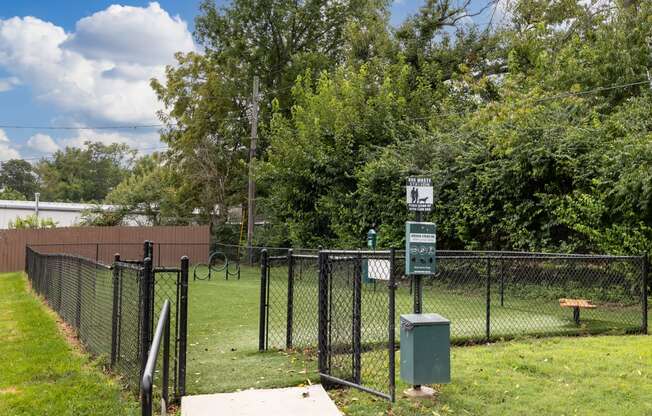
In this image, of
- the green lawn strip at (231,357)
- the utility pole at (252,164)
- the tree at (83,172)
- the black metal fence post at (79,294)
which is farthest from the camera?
the tree at (83,172)

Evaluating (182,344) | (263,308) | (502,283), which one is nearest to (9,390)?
(182,344)

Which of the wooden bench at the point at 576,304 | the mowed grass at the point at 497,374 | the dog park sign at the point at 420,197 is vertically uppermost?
the dog park sign at the point at 420,197

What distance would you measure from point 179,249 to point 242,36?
453 inches

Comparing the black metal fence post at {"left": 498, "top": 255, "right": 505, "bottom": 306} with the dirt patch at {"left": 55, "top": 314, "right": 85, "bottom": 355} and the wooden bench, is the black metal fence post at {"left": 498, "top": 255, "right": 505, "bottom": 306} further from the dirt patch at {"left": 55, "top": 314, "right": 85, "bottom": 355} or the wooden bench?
the dirt patch at {"left": 55, "top": 314, "right": 85, "bottom": 355}

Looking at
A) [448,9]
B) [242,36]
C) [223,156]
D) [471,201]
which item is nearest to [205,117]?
[223,156]

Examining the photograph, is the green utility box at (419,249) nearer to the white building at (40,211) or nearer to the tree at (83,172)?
the white building at (40,211)

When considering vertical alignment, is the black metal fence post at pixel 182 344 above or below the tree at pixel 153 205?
below

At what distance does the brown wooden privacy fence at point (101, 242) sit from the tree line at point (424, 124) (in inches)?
126

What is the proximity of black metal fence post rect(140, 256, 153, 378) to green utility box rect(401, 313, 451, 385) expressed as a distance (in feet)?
6.82

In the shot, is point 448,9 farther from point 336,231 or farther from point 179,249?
point 179,249

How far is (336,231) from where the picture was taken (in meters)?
17.8

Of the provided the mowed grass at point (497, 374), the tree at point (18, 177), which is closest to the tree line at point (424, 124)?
the mowed grass at point (497, 374)

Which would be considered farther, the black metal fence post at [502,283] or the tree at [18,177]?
the tree at [18,177]

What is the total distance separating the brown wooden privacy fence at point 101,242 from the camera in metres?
21.9
